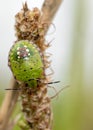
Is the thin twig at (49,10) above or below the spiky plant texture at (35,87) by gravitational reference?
above

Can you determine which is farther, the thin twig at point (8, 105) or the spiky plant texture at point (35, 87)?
the thin twig at point (8, 105)

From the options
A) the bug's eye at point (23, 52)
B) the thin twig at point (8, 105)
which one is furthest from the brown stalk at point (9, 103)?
the bug's eye at point (23, 52)

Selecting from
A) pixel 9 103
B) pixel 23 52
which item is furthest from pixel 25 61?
pixel 9 103

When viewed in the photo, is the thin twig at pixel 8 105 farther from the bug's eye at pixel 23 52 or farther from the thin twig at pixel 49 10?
the thin twig at pixel 49 10

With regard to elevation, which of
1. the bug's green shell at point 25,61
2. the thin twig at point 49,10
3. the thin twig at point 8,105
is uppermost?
the thin twig at point 49,10

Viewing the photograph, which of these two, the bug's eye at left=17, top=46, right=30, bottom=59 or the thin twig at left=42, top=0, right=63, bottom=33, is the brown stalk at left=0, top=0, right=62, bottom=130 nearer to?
the thin twig at left=42, top=0, right=63, bottom=33

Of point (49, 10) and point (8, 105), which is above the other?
point (49, 10)

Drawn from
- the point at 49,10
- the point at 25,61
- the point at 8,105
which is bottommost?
the point at 8,105

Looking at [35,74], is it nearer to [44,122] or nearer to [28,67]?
[28,67]

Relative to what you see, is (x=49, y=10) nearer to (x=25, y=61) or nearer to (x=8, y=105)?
(x=25, y=61)
